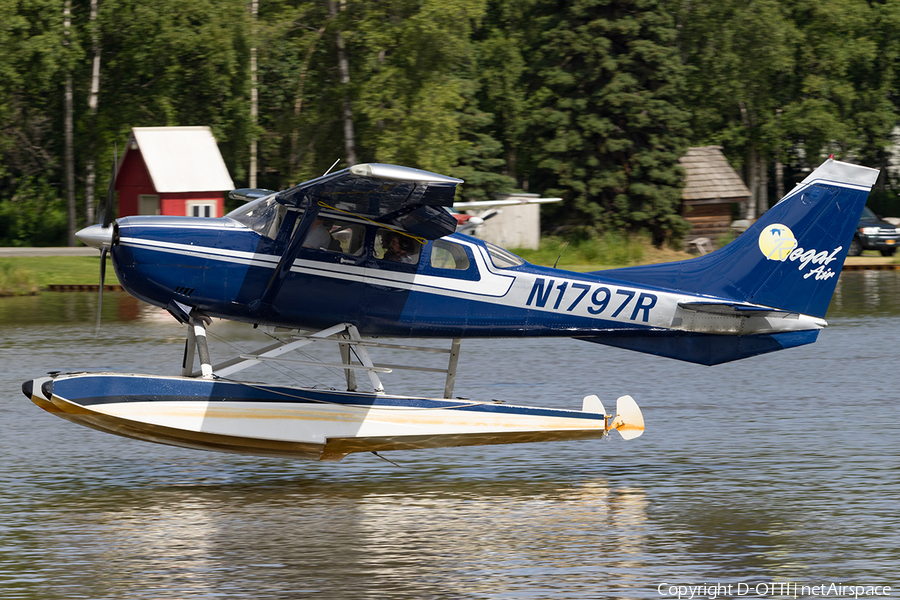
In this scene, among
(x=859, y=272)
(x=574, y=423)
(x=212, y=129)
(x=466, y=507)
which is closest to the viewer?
(x=466, y=507)

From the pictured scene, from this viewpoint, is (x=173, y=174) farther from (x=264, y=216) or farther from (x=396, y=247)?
(x=396, y=247)

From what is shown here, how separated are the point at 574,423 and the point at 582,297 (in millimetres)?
1252

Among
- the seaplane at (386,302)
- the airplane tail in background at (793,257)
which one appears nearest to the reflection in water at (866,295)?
the airplane tail in background at (793,257)

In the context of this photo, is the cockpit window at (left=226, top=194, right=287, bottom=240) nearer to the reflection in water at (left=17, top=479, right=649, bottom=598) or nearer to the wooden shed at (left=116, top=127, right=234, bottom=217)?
the reflection in water at (left=17, top=479, right=649, bottom=598)

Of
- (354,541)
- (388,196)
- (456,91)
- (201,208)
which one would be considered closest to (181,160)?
(201,208)

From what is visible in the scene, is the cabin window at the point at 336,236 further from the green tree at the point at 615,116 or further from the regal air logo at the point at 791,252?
the green tree at the point at 615,116

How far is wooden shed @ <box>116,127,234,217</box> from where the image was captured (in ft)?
113

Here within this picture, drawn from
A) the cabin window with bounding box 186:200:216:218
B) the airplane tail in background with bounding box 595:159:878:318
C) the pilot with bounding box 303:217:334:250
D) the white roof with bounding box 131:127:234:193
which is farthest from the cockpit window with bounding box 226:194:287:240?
the cabin window with bounding box 186:200:216:218

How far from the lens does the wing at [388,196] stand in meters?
8.58

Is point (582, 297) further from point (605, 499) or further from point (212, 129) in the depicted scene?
point (212, 129)

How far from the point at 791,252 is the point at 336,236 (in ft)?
15.2

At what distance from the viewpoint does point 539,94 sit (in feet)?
126

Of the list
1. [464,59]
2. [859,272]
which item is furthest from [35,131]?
[859,272]

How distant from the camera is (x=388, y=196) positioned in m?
9.43
